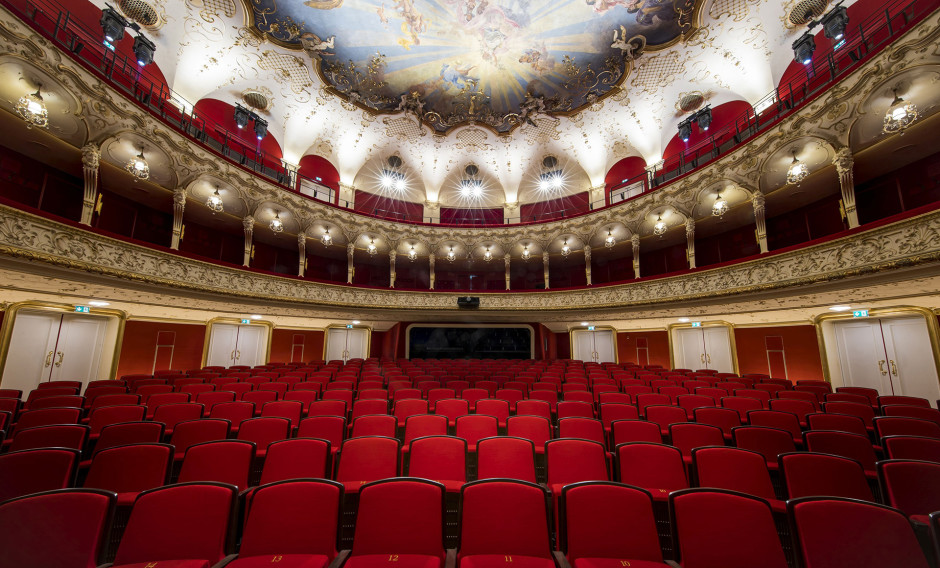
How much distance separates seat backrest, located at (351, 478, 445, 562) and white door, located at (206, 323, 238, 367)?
12354 millimetres

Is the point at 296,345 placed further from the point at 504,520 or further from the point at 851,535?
the point at 851,535

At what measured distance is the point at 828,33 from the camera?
9312mm

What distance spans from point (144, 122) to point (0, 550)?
10926mm

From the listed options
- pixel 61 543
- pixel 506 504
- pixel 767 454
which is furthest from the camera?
pixel 767 454

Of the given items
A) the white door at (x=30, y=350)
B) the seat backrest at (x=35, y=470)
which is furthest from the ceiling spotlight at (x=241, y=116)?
the seat backrest at (x=35, y=470)

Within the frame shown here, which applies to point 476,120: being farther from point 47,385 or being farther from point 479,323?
point 47,385

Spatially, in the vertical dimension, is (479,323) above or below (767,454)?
above

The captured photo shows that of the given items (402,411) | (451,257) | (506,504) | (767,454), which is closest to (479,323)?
(451,257)

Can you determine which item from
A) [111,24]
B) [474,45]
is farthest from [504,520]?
[474,45]

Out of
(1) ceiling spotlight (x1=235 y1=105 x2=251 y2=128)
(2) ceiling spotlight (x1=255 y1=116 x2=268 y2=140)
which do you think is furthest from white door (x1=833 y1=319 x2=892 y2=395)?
(2) ceiling spotlight (x1=255 y1=116 x2=268 y2=140)

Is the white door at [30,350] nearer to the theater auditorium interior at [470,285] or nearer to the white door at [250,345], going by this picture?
the theater auditorium interior at [470,285]

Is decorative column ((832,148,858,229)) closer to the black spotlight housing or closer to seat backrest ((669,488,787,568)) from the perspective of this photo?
seat backrest ((669,488,787,568))

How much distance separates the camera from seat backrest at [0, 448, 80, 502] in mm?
2641

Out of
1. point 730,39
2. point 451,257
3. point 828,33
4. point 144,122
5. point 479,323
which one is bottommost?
point 479,323
